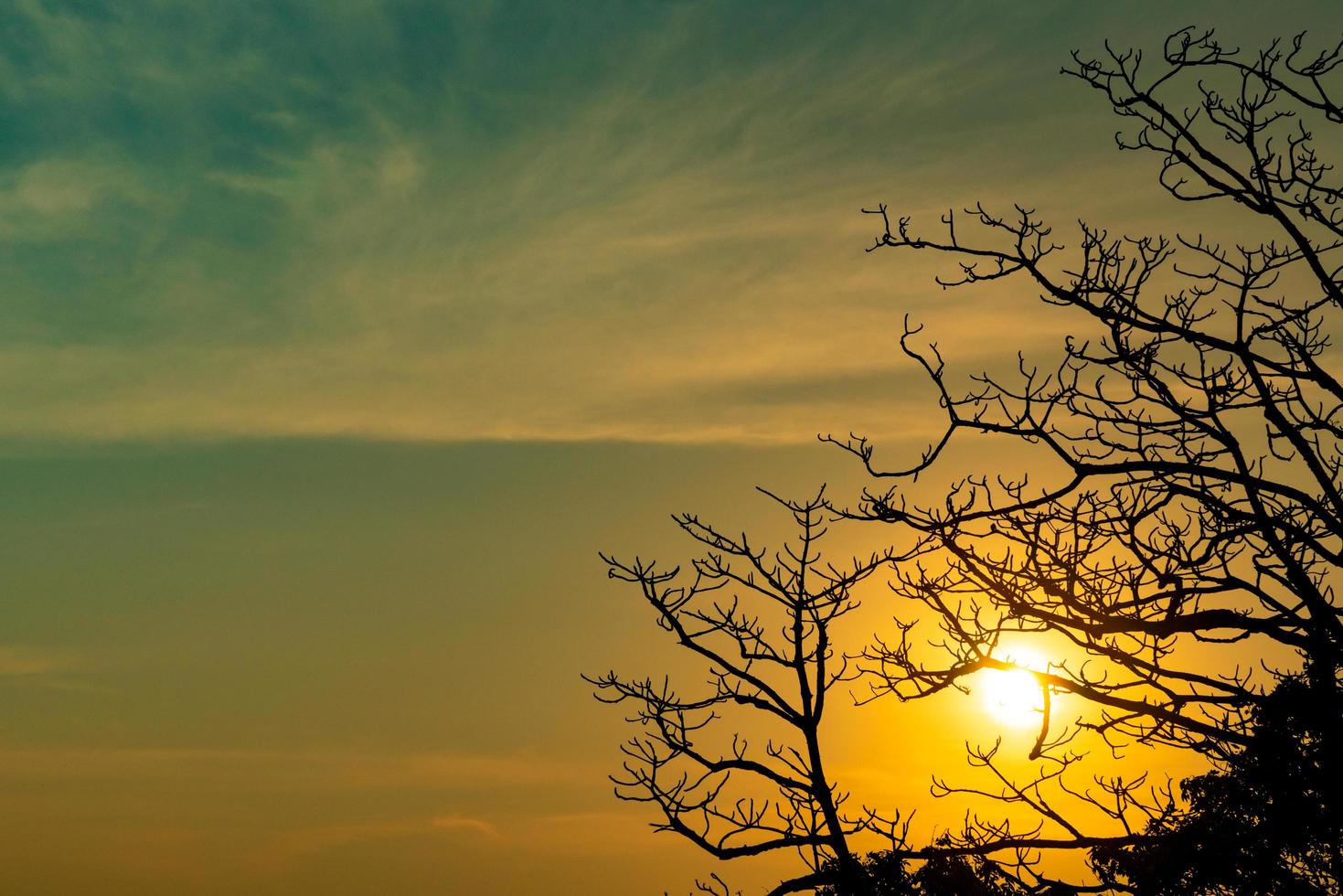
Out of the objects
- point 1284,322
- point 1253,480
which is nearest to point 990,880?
point 1253,480

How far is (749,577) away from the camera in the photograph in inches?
356

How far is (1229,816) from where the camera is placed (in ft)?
33.6

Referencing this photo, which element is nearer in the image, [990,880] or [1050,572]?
[1050,572]

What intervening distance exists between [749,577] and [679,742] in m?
1.36

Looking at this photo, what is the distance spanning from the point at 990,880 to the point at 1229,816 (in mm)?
2228

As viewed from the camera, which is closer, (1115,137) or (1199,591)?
(1199,591)

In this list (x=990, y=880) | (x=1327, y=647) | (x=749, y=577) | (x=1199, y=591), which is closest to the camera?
(x=1327, y=647)

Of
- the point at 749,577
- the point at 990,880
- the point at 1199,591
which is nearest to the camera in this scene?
the point at 1199,591

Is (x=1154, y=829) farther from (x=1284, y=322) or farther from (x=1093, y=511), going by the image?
(x=1284, y=322)

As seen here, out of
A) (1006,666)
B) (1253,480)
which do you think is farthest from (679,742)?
(1253,480)

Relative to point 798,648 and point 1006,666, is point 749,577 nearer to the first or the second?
point 798,648

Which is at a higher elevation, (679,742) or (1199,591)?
(1199,591)

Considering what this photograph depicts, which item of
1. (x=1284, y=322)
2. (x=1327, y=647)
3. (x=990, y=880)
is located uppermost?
(x=1284, y=322)

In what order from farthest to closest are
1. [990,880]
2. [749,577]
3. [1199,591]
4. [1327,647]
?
1. [990,880]
2. [749,577]
3. [1199,591]
4. [1327,647]
